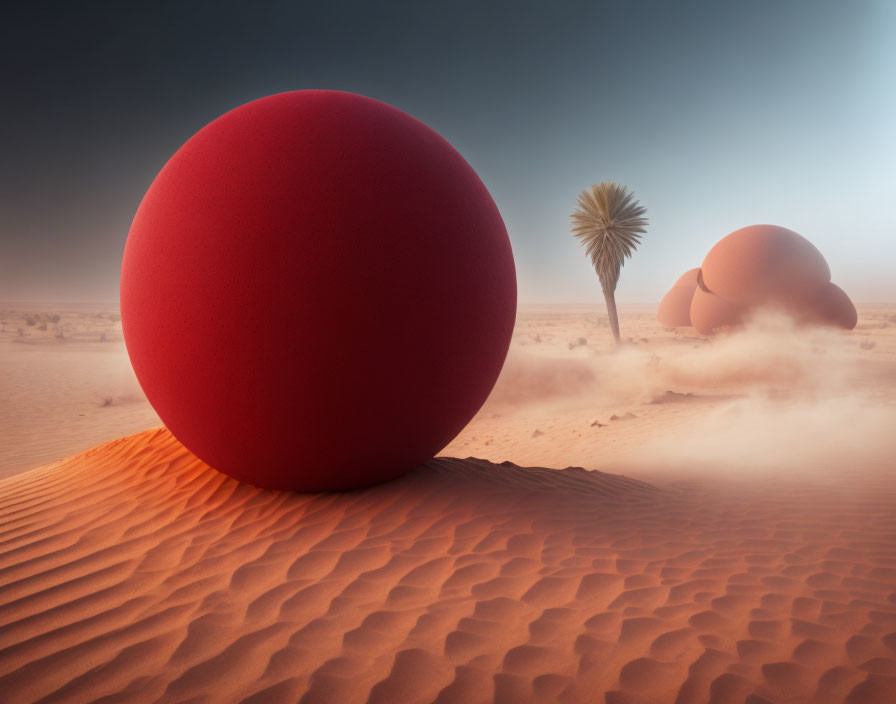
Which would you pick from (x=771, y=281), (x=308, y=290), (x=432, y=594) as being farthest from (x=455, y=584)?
(x=771, y=281)

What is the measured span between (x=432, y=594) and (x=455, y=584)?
18cm

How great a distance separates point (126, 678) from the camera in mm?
2383

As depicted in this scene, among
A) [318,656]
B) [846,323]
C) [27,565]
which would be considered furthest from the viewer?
[846,323]

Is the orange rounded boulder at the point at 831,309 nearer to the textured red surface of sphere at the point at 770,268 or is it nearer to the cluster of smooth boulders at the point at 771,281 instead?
the cluster of smooth boulders at the point at 771,281

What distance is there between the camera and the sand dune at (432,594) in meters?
2.39

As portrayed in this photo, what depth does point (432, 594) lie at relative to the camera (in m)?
3.13

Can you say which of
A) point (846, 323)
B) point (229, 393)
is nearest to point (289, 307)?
point (229, 393)

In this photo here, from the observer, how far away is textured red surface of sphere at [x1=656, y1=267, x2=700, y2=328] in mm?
32031

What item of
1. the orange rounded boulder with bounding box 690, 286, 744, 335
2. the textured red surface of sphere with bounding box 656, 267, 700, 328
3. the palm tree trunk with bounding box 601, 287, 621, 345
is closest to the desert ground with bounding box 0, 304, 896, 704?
the palm tree trunk with bounding box 601, 287, 621, 345

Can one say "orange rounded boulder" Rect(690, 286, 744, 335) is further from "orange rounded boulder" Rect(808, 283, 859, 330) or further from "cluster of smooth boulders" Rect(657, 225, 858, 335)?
"orange rounded boulder" Rect(808, 283, 859, 330)

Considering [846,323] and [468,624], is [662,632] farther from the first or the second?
[846,323]

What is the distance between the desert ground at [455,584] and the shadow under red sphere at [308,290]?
2.35 ft

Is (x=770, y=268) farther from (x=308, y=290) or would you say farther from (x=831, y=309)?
(x=308, y=290)

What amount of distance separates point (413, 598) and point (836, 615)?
2.42 metres
